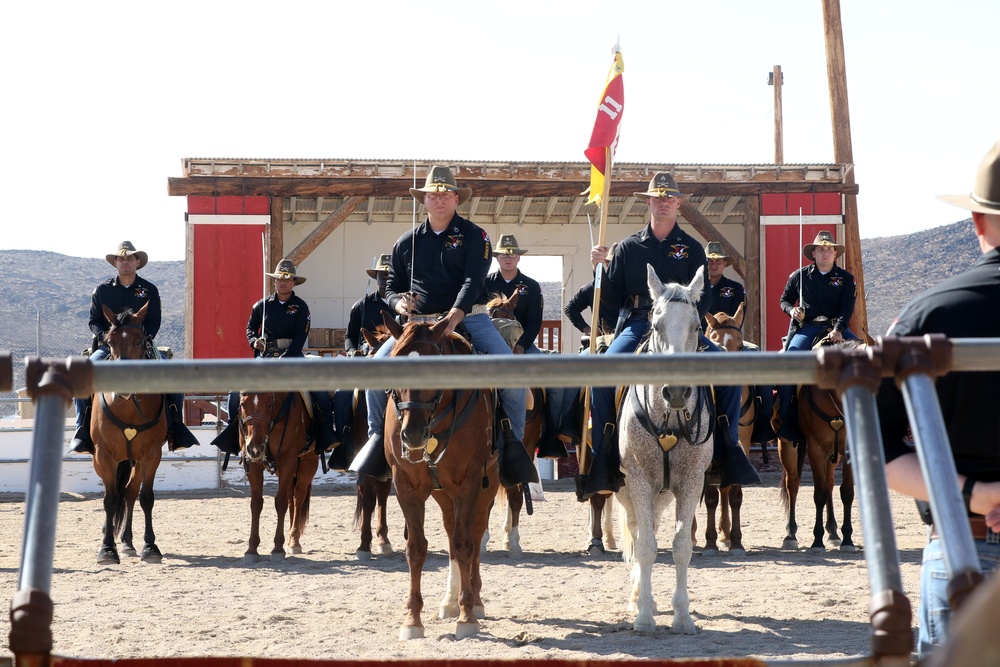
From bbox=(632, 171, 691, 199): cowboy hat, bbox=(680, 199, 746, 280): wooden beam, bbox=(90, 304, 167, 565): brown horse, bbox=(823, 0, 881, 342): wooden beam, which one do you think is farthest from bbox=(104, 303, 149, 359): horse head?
bbox=(680, 199, 746, 280): wooden beam

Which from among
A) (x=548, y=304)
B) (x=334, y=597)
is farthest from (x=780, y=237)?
(x=548, y=304)

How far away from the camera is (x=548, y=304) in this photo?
6481cm

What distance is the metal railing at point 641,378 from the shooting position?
2031mm

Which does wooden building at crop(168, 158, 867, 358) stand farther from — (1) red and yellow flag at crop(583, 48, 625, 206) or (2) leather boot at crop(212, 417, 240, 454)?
(1) red and yellow flag at crop(583, 48, 625, 206)

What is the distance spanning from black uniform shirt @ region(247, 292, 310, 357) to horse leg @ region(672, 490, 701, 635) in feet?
17.7

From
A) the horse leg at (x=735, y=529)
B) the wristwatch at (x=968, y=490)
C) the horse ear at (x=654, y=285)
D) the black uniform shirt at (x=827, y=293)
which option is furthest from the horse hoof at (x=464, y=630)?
the black uniform shirt at (x=827, y=293)

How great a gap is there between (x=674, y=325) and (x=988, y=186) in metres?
4.16

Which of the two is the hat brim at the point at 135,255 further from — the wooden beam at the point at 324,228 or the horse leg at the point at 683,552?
the wooden beam at the point at 324,228

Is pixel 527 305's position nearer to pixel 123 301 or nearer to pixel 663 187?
pixel 663 187

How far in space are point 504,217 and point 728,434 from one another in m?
17.7

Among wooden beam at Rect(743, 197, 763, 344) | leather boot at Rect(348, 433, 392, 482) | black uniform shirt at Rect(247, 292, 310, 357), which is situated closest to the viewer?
leather boot at Rect(348, 433, 392, 482)

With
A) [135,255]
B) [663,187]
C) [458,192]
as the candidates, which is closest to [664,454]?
[663,187]

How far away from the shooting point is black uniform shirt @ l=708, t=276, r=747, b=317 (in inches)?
499

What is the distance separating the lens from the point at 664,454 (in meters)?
7.25
